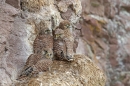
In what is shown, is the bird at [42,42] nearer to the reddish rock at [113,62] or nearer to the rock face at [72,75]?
the rock face at [72,75]

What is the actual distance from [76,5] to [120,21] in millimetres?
2473

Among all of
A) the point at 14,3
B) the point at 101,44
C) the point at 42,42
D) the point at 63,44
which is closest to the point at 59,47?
the point at 63,44

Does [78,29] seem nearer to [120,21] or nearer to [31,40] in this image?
[31,40]

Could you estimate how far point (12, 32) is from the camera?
296 cm

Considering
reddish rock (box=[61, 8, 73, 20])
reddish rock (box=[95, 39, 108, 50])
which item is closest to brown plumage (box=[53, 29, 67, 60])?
reddish rock (box=[61, 8, 73, 20])

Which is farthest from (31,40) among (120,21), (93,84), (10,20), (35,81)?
(120,21)

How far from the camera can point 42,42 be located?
3035 millimetres

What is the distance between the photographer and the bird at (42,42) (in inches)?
119

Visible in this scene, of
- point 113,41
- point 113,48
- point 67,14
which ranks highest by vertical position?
point 67,14

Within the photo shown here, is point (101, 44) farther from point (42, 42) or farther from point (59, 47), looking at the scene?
point (42, 42)

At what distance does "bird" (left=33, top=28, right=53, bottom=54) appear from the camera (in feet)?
9.91

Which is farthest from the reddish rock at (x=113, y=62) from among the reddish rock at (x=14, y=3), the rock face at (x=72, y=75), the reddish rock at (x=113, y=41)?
the reddish rock at (x=14, y=3)

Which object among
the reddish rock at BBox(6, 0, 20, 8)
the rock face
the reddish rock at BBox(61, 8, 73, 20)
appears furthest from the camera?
the reddish rock at BBox(61, 8, 73, 20)

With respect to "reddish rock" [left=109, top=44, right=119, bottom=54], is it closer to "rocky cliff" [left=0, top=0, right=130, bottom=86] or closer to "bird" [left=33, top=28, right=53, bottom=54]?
"rocky cliff" [left=0, top=0, right=130, bottom=86]
